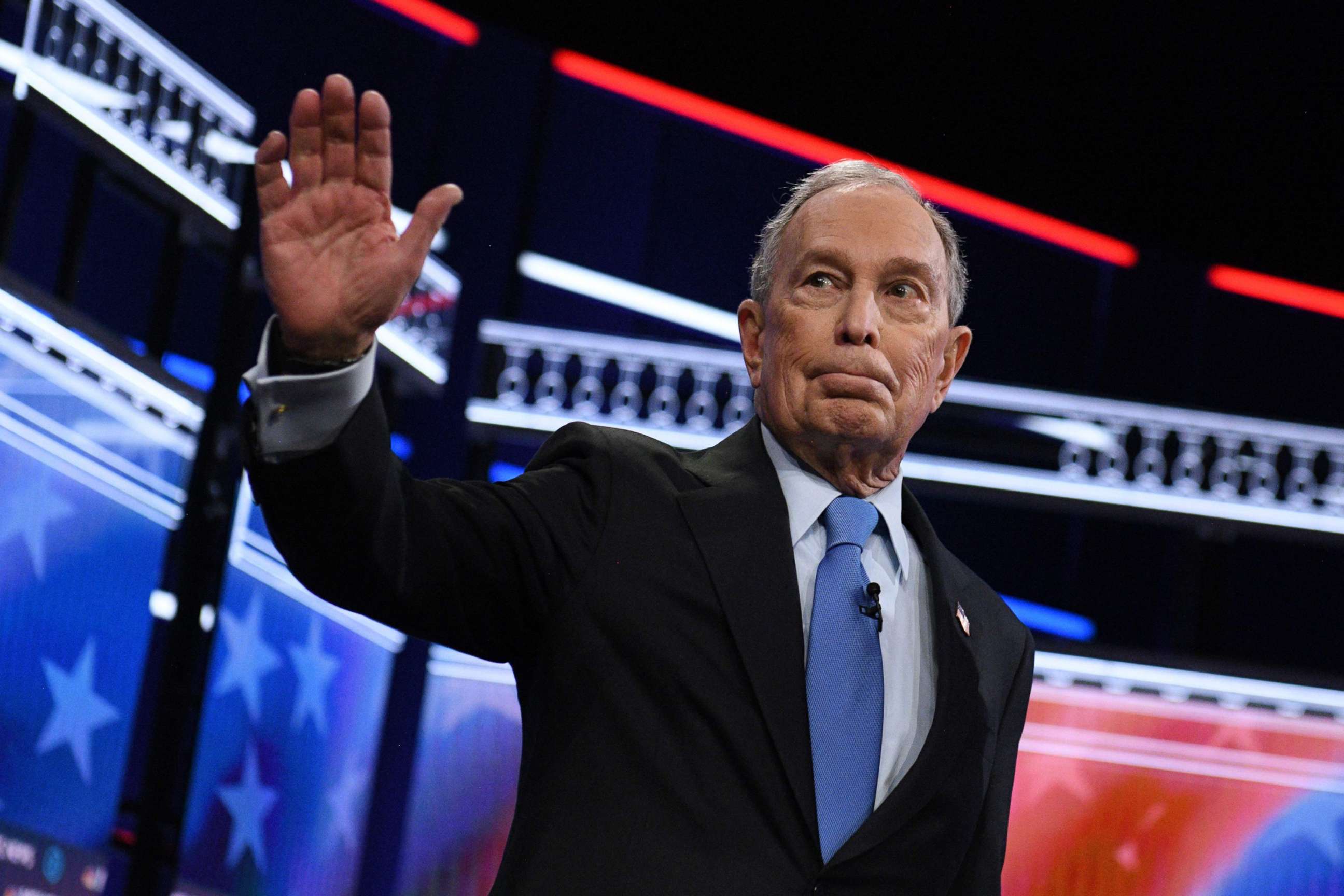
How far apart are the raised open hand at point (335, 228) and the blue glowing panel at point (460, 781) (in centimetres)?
297

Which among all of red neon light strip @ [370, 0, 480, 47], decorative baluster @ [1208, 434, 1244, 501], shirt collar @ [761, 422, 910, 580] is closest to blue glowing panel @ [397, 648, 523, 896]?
red neon light strip @ [370, 0, 480, 47]

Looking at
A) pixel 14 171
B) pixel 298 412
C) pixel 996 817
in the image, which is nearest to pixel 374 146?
pixel 298 412

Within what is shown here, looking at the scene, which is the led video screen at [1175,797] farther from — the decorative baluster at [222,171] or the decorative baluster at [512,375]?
the decorative baluster at [222,171]

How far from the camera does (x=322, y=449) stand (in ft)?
3.43

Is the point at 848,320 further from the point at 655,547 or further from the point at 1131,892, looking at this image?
the point at 1131,892

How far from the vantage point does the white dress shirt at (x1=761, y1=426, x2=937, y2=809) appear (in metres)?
1.33

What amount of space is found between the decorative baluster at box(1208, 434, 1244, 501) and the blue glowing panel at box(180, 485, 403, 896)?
256cm

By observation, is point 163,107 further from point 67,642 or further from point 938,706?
point 938,706

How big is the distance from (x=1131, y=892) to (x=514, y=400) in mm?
2272

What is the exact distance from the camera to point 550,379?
14.0 feet

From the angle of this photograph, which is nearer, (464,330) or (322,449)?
(322,449)

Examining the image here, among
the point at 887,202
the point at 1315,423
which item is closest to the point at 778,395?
the point at 887,202

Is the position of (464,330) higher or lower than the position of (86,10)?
lower

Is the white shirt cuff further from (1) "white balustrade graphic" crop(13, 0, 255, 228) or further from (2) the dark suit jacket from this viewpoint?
(1) "white balustrade graphic" crop(13, 0, 255, 228)
